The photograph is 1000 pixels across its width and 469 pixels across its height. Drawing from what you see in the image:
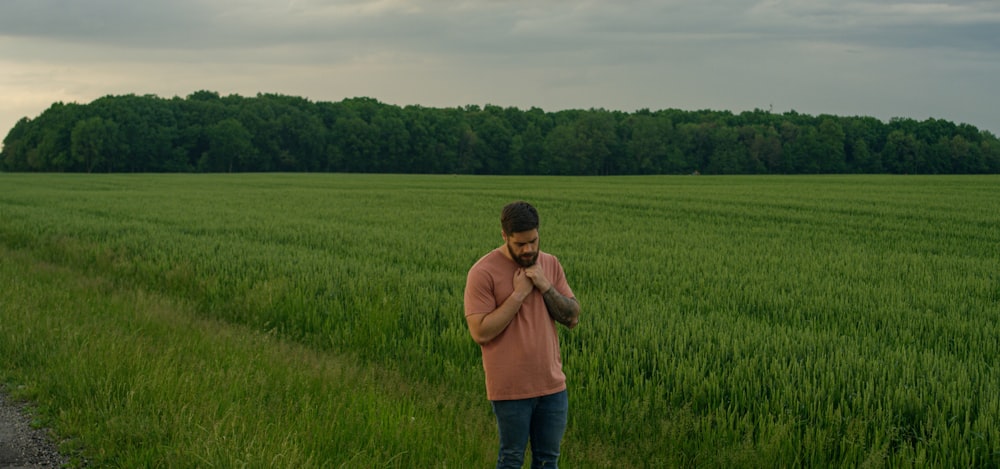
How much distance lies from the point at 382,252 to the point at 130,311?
661cm

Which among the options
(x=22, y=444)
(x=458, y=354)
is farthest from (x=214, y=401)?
(x=458, y=354)

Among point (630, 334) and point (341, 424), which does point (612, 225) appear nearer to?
point (630, 334)

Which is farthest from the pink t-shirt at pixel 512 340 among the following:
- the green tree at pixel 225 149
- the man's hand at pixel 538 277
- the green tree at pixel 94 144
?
the green tree at pixel 94 144

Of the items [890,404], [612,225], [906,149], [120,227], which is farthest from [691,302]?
[906,149]

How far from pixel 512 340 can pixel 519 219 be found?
609 millimetres

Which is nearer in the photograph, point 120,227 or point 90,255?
point 90,255

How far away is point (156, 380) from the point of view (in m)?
6.43

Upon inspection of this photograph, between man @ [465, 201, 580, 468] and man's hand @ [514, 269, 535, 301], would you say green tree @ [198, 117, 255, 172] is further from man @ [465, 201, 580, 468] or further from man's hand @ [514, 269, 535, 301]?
man's hand @ [514, 269, 535, 301]

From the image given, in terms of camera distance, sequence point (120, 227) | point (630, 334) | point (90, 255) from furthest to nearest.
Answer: point (120, 227) < point (90, 255) < point (630, 334)

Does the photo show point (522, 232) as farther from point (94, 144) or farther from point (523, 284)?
point (94, 144)

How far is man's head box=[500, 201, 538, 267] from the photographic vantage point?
149 inches

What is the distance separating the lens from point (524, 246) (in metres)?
3.81

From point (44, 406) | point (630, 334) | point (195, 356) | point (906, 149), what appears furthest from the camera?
point (906, 149)

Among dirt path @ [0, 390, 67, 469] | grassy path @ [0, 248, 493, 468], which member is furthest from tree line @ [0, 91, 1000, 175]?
dirt path @ [0, 390, 67, 469]
